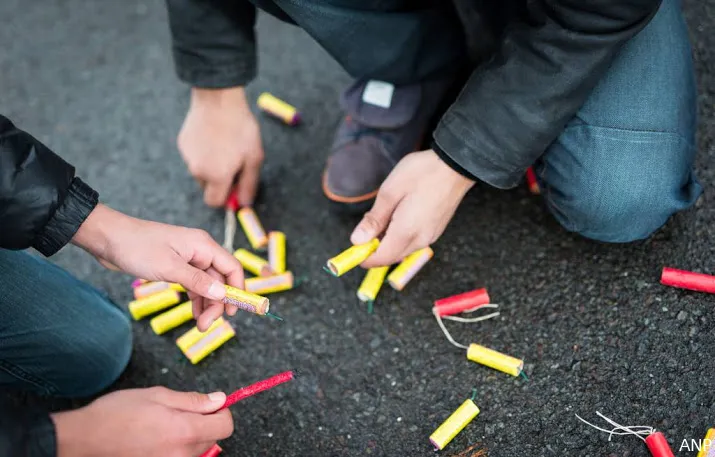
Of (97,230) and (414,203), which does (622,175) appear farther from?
(97,230)

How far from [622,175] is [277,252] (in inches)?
30.7

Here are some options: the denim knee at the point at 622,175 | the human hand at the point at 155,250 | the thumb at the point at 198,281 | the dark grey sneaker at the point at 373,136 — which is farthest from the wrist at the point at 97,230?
the denim knee at the point at 622,175

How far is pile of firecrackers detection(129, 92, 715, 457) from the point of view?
4.14ft

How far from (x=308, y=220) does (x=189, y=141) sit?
35cm

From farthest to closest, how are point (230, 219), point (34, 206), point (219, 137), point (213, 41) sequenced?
1. point (230, 219)
2. point (219, 137)
3. point (213, 41)
4. point (34, 206)

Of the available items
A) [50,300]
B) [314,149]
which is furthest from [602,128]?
[50,300]

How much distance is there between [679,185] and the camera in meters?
1.36

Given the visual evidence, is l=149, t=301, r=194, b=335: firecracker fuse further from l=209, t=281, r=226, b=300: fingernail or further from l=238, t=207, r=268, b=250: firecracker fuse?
l=209, t=281, r=226, b=300: fingernail

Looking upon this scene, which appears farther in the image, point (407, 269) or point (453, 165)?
point (407, 269)

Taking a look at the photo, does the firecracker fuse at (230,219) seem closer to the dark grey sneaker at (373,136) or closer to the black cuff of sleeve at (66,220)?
the dark grey sneaker at (373,136)

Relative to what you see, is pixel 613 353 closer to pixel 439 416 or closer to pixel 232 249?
pixel 439 416

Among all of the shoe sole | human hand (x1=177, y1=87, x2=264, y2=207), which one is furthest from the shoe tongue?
human hand (x1=177, y1=87, x2=264, y2=207)

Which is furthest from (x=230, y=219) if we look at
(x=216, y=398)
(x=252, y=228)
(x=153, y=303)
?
(x=216, y=398)

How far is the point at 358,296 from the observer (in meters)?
1.52
